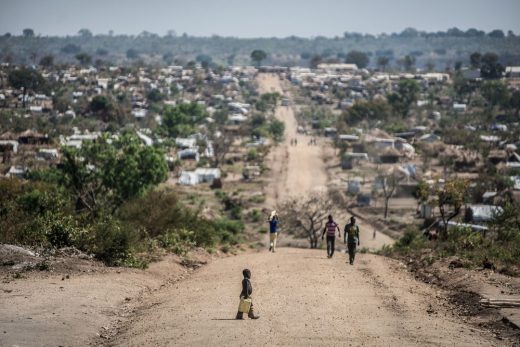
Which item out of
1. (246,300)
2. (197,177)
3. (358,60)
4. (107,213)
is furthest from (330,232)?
(358,60)

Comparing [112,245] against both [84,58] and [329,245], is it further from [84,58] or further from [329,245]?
[84,58]

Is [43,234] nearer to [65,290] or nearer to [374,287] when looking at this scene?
[65,290]

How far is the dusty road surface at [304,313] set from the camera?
456 inches

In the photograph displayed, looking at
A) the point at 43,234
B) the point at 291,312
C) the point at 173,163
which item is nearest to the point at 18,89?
the point at 173,163

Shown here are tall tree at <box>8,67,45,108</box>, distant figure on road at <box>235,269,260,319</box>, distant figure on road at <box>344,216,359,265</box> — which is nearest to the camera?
distant figure on road at <box>235,269,260,319</box>

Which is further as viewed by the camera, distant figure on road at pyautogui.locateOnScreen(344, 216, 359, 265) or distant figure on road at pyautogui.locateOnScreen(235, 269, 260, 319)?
distant figure on road at pyautogui.locateOnScreen(344, 216, 359, 265)

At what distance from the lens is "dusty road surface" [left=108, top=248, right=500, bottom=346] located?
1158 cm

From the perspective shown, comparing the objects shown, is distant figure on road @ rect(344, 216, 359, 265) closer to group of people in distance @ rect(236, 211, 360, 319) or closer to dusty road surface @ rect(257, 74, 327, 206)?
group of people in distance @ rect(236, 211, 360, 319)

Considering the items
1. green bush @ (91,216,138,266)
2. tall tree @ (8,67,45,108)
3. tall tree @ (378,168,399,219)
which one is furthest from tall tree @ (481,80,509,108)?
green bush @ (91,216,138,266)

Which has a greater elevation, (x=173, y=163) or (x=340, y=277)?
(x=340, y=277)

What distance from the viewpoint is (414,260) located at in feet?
69.2

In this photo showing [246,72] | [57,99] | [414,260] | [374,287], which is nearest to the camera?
[374,287]

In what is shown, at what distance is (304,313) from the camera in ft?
43.3

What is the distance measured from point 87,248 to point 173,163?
44.6 meters
